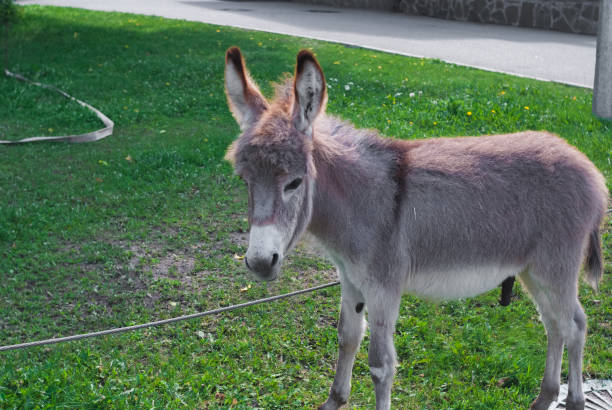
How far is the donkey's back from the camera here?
3322 mm

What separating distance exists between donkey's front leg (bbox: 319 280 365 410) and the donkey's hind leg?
985 mm

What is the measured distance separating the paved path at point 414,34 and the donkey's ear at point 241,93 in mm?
9469

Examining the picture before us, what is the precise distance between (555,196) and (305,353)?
202cm

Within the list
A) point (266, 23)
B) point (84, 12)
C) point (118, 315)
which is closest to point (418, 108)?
point (118, 315)

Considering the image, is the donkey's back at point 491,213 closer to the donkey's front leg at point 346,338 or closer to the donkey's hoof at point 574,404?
the donkey's front leg at point 346,338

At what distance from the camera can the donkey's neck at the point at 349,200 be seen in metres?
3.22

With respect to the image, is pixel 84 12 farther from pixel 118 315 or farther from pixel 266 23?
pixel 118 315

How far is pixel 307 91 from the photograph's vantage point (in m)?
2.94

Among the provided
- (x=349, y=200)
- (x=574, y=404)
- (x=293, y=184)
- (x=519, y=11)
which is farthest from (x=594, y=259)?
(x=519, y=11)

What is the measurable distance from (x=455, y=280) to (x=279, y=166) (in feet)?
4.03

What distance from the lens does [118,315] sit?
482cm

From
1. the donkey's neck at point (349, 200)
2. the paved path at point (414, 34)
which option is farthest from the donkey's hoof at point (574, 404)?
the paved path at point (414, 34)

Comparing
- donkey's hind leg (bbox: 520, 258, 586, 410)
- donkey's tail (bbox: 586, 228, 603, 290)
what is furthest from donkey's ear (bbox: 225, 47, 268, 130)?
donkey's tail (bbox: 586, 228, 603, 290)

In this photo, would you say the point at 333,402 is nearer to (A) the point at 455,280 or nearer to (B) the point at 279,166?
(A) the point at 455,280
